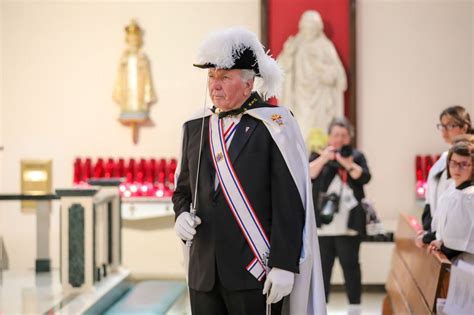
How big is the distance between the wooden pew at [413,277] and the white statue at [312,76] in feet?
8.11

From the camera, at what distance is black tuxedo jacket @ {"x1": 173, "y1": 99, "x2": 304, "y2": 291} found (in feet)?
8.11

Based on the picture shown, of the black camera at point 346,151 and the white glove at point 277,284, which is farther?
the black camera at point 346,151

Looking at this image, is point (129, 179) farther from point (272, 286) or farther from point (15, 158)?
point (272, 286)

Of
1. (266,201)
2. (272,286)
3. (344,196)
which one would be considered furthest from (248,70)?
(344,196)

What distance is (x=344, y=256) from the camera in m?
5.01

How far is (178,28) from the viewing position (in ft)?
27.3

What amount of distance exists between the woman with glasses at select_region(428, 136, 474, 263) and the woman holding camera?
1309 millimetres

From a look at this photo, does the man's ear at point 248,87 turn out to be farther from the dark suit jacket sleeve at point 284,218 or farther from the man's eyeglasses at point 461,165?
the man's eyeglasses at point 461,165

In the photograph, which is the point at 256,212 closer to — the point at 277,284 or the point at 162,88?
the point at 277,284

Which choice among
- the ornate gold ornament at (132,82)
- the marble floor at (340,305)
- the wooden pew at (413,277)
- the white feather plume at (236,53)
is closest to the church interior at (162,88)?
the ornate gold ornament at (132,82)

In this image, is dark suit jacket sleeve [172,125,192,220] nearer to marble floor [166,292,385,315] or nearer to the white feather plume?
the white feather plume

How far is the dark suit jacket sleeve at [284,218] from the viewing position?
245 cm

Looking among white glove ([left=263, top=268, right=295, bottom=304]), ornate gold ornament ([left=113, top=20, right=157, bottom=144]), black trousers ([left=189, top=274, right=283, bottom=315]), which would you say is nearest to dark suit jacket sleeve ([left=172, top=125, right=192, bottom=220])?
black trousers ([left=189, top=274, right=283, bottom=315])

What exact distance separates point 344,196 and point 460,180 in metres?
1.56
